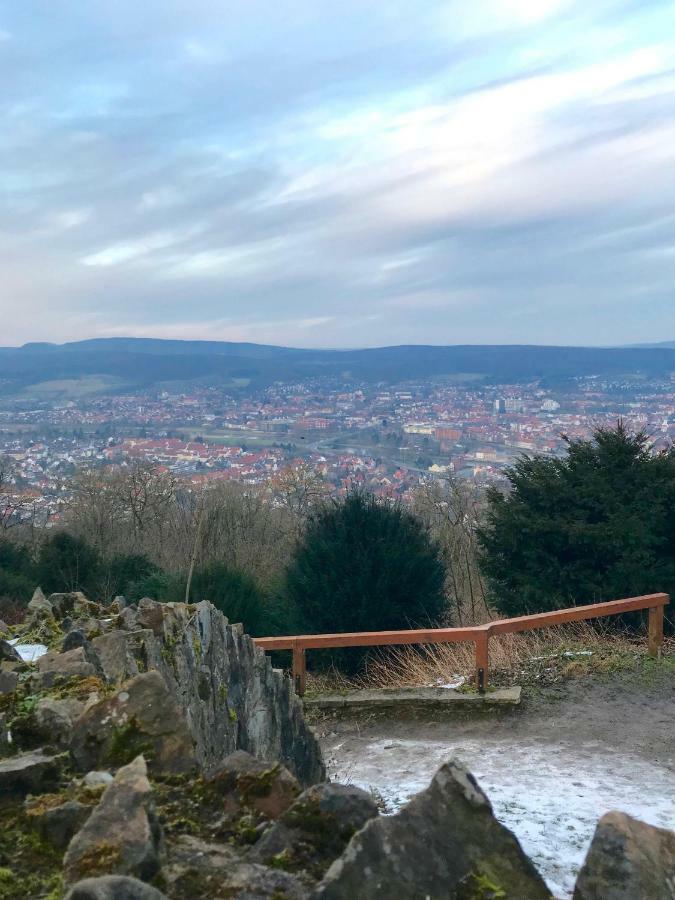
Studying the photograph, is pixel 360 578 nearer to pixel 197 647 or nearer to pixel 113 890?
pixel 197 647

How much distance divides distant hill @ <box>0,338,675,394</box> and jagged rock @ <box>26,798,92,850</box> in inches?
3502

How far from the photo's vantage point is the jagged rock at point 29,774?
8.58ft

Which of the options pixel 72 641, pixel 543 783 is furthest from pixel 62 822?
pixel 543 783

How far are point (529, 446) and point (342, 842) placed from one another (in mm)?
45979

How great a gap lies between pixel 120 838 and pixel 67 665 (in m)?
1.91

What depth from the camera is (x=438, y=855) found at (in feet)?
6.88

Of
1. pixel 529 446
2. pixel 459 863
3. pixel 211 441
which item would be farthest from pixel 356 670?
pixel 211 441

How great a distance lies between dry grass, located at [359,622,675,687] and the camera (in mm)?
9109

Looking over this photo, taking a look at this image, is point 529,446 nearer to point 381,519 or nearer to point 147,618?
point 381,519

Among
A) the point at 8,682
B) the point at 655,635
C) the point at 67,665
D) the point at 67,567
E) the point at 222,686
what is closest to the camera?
the point at 8,682

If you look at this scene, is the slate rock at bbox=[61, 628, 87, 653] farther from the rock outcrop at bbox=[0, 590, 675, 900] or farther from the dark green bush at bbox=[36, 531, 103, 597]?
the dark green bush at bbox=[36, 531, 103, 597]

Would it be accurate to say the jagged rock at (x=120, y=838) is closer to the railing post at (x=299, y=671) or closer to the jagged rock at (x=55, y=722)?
the jagged rock at (x=55, y=722)

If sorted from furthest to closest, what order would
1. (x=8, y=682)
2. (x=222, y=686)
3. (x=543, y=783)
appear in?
(x=543, y=783) → (x=222, y=686) → (x=8, y=682)

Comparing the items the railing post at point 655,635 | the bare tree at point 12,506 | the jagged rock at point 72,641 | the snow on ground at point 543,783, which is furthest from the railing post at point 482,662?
the bare tree at point 12,506
